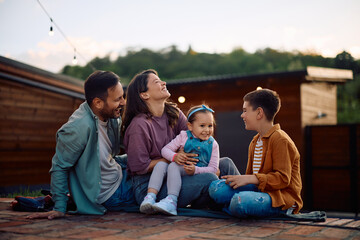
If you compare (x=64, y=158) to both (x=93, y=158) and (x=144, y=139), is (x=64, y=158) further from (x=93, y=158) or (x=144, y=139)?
(x=144, y=139)

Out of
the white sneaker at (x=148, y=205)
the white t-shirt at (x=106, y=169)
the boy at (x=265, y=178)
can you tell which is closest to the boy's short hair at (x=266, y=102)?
the boy at (x=265, y=178)

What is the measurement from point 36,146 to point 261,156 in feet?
23.9

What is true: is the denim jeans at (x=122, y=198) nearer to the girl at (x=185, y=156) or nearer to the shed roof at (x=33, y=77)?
the girl at (x=185, y=156)

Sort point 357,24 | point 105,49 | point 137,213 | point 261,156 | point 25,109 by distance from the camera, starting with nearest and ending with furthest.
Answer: point 261,156
point 137,213
point 25,109
point 357,24
point 105,49

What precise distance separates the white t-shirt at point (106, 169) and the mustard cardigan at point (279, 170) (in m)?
1.32

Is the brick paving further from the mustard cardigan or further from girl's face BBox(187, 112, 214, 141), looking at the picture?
girl's face BBox(187, 112, 214, 141)

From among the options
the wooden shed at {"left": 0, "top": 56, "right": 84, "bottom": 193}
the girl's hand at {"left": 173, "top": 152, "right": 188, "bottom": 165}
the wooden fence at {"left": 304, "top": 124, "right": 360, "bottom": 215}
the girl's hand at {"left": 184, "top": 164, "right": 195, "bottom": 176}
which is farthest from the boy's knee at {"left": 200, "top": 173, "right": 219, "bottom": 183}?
the wooden fence at {"left": 304, "top": 124, "right": 360, "bottom": 215}

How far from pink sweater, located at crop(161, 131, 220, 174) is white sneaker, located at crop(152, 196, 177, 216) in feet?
1.15

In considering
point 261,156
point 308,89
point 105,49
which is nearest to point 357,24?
point 308,89

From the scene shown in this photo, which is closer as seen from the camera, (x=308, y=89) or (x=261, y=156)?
(x=261, y=156)

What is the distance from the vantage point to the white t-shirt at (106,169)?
3.35 metres

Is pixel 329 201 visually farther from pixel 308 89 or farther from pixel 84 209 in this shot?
pixel 84 209

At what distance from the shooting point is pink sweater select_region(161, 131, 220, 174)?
323cm

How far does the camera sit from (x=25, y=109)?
8.79m
